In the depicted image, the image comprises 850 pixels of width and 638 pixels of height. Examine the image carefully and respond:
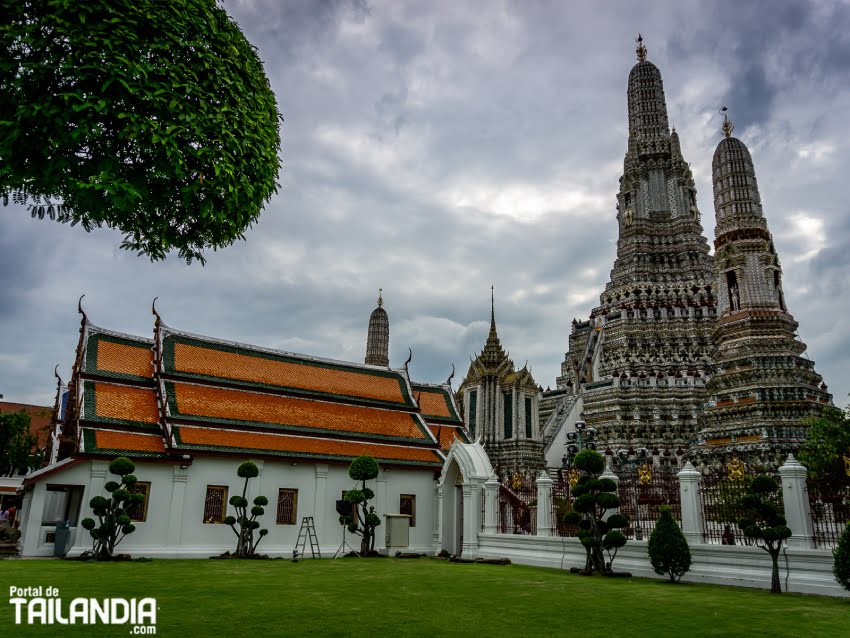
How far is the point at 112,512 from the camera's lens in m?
15.8

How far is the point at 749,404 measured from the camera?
29703 millimetres

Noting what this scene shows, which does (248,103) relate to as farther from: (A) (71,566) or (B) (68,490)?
(B) (68,490)

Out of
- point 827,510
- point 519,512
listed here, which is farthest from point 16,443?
point 827,510

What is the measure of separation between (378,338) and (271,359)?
133ft

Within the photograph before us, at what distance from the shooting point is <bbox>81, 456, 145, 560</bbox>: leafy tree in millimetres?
15623

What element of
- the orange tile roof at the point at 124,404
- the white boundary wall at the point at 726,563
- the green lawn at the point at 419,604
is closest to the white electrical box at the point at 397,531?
the white boundary wall at the point at 726,563

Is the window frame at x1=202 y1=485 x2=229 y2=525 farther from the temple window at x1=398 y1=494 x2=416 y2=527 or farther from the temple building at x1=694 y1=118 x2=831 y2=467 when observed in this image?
the temple building at x1=694 y1=118 x2=831 y2=467

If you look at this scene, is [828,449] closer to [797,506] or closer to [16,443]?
[797,506]

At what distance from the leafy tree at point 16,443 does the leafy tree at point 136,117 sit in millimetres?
37720

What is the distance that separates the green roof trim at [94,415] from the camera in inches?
707

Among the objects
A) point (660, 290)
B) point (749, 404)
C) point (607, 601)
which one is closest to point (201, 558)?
point (607, 601)

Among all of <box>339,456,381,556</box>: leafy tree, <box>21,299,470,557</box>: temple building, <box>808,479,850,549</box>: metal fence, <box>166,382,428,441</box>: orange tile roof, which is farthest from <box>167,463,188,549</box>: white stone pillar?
<box>808,479,850,549</box>: metal fence

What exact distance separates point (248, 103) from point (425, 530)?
17.5 meters

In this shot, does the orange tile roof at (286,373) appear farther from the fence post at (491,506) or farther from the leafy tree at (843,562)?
the leafy tree at (843,562)
